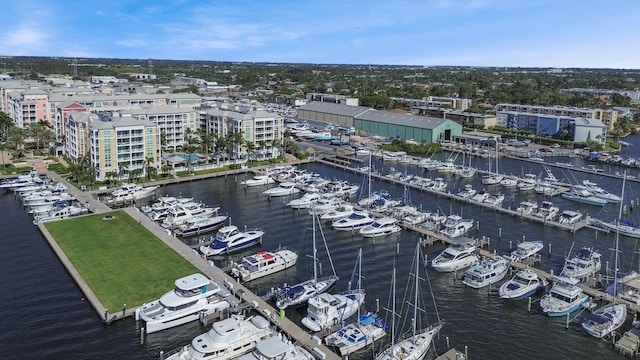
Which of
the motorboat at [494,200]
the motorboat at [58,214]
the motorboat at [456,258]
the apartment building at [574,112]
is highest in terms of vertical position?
the apartment building at [574,112]

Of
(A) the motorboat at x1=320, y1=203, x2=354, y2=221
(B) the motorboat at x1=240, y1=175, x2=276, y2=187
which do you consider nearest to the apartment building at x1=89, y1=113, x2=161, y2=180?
(B) the motorboat at x1=240, y1=175, x2=276, y2=187

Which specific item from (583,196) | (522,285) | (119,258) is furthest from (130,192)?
(583,196)

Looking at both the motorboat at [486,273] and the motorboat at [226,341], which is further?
the motorboat at [486,273]

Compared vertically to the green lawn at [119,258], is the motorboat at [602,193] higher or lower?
higher

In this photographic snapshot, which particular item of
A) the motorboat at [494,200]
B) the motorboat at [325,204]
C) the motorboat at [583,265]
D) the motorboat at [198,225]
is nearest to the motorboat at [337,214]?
the motorboat at [325,204]

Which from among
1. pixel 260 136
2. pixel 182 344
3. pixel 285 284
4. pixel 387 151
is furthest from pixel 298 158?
pixel 182 344

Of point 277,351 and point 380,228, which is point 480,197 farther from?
point 277,351

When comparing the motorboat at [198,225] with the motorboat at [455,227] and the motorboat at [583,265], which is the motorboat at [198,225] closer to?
the motorboat at [455,227]

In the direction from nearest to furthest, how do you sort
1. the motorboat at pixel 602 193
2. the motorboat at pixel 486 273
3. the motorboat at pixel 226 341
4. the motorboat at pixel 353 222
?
the motorboat at pixel 226 341, the motorboat at pixel 486 273, the motorboat at pixel 353 222, the motorboat at pixel 602 193
